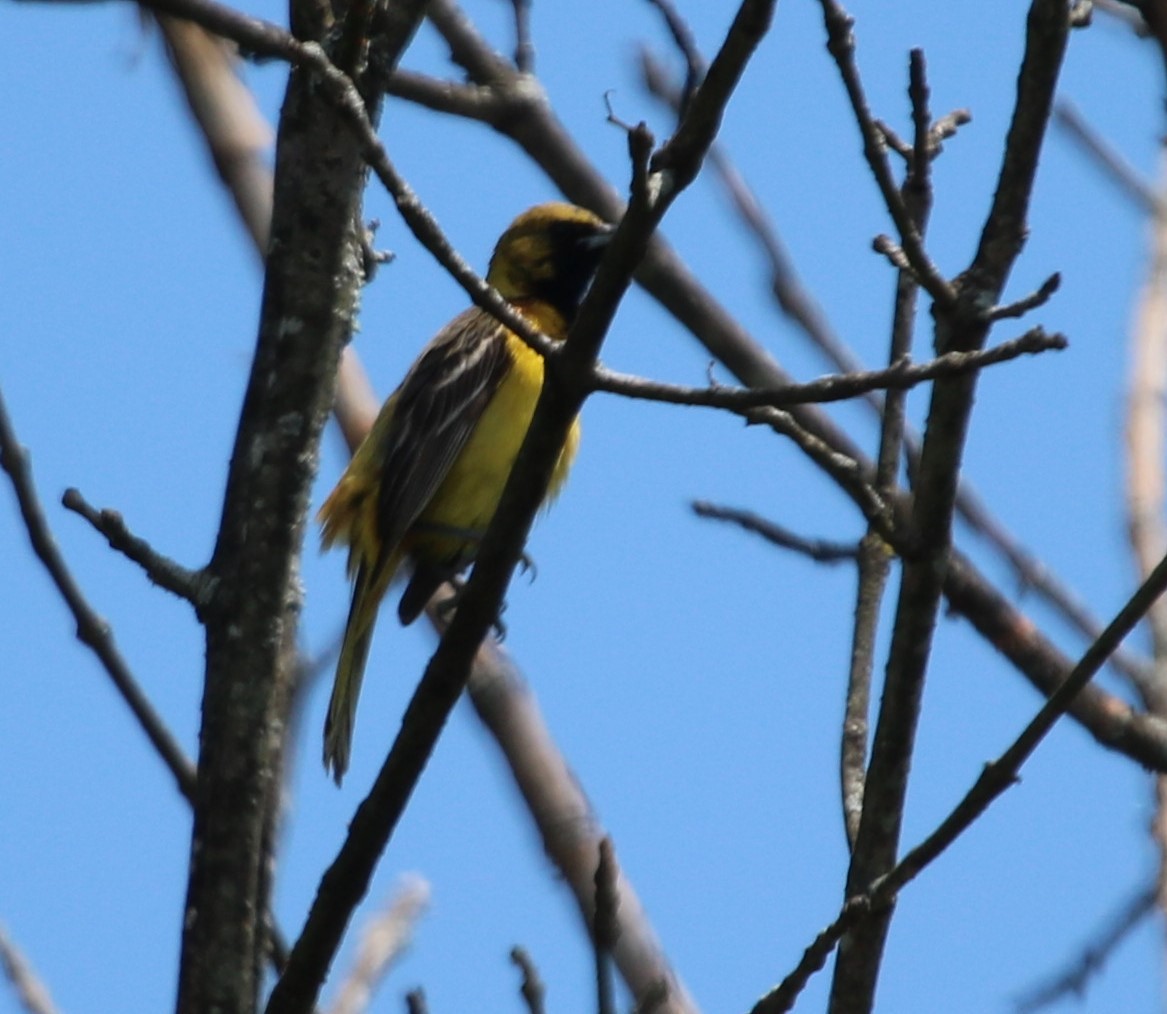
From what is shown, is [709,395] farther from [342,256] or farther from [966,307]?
[342,256]

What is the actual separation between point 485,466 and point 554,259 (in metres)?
1.23

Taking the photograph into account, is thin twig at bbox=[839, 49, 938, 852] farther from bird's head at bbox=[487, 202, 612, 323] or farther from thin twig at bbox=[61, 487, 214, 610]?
bird's head at bbox=[487, 202, 612, 323]

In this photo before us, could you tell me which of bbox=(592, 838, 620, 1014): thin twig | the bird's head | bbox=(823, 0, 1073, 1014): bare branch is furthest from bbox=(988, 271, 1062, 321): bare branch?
the bird's head

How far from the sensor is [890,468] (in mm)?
3188

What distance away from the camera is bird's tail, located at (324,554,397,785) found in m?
5.11

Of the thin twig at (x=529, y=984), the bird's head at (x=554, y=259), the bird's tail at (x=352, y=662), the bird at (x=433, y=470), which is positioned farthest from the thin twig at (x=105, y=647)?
the bird's head at (x=554, y=259)

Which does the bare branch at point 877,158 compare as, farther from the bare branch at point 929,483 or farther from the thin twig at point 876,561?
the thin twig at point 876,561

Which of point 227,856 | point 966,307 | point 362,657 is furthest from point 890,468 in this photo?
point 362,657

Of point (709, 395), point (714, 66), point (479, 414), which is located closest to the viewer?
point (714, 66)

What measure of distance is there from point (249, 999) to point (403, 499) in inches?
122

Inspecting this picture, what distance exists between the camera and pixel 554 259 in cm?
701

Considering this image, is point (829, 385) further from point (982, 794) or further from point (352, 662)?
point (352, 662)

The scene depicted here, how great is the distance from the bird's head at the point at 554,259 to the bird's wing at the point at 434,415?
533 millimetres

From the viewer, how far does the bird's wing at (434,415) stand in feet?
19.3
